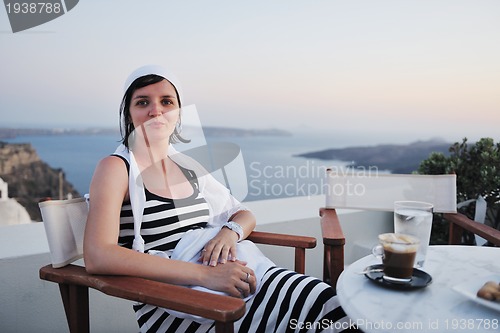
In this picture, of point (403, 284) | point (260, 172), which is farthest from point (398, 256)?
point (260, 172)

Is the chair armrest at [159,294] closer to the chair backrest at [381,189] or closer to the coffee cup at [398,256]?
the coffee cup at [398,256]

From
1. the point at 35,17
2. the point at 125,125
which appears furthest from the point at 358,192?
the point at 35,17

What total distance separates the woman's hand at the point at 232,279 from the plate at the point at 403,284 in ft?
1.10

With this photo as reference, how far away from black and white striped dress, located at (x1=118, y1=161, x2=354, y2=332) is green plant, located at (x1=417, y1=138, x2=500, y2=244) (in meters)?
1.64

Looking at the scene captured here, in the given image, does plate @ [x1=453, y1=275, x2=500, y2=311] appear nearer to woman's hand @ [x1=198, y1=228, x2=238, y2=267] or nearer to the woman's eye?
woman's hand @ [x1=198, y1=228, x2=238, y2=267]

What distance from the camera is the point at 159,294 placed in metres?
0.96

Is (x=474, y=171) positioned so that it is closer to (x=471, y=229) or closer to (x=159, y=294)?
(x=471, y=229)

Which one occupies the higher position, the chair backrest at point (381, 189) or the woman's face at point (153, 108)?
the woman's face at point (153, 108)

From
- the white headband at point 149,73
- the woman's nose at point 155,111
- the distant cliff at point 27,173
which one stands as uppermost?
the white headband at point 149,73

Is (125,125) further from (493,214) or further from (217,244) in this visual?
(493,214)

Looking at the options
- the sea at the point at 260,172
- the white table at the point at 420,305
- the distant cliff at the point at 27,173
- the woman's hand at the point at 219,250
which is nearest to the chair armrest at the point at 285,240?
the woman's hand at the point at 219,250

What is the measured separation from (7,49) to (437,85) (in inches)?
310

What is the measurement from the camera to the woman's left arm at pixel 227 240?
4.19 ft

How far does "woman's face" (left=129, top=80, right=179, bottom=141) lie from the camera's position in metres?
1.38
